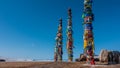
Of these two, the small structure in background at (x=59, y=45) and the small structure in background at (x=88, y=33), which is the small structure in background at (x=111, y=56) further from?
the small structure in background at (x=59, y=45)

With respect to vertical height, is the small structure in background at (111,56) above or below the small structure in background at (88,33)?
below

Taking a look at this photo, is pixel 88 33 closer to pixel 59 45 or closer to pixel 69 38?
pixel 69 38

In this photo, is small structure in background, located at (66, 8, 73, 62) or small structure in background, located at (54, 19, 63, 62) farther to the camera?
small structure in background, located at (54, 19, 63, 62)

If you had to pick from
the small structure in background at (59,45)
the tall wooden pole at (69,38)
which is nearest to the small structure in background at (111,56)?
the tall wooden pole at (69,38)

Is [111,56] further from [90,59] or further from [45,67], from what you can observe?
[45,67]

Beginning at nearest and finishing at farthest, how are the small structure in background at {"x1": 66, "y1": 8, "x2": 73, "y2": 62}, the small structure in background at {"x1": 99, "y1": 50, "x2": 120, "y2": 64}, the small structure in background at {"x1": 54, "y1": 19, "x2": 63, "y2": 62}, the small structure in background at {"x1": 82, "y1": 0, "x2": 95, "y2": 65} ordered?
the small structure in background at {"x1": 82, "y1": 0, "x2": 95, "y2": 65}, the small structure in background at {"x1": 99, "y1": 50, "x2": 120, "y2": 64}, the small structure in background at {"x1": 66, "y1": 8, "x2": 73, "y2": 62}, the small structure in background at {"x1": 54, "y1": 19, "x2": 63, "y2": 62}

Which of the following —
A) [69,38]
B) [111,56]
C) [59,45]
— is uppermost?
[69,38]

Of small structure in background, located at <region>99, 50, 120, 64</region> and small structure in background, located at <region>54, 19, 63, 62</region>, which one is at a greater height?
small structure in background, located at <region>54, 19, 63, 62</region>

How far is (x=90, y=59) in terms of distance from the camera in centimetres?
4191

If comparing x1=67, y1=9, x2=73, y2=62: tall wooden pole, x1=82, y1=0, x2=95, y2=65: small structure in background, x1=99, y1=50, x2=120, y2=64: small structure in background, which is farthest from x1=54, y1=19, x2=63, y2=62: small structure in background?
x1=82, y1=0, x2=95, y2=65: small structure in background

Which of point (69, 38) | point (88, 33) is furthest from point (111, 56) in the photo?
point (69, 38)

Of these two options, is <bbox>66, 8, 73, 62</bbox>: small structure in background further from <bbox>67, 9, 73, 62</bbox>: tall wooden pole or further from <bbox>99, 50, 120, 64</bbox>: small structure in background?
<bbox>99, 50, 120, 64</bbox>: small structure in background

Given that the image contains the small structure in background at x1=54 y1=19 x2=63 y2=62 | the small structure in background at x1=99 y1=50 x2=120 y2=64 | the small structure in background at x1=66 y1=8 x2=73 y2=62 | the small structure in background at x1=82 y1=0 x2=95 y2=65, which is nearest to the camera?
the small structure in background at x1=82 y1=0 x2=95 y2=65

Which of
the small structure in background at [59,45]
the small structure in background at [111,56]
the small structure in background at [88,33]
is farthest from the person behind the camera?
the small structure in background at [59,45]
